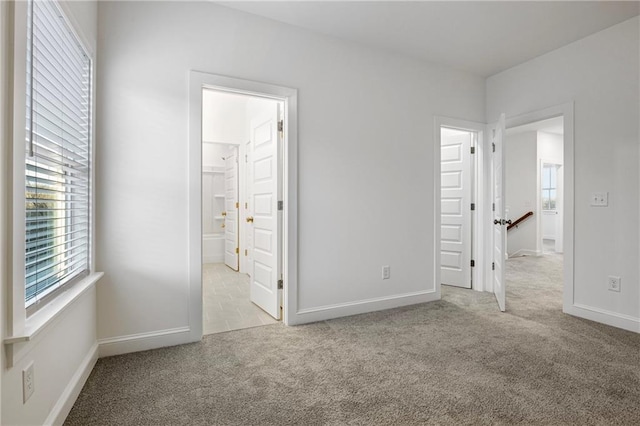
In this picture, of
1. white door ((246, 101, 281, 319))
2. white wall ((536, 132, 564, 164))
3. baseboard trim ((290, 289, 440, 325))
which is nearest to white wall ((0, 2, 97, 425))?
white door ((246, 101, 281, 319))

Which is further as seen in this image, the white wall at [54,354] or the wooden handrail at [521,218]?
the wooden handrail at [521,218]

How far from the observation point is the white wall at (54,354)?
1.16m

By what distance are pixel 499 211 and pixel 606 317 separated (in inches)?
50.9

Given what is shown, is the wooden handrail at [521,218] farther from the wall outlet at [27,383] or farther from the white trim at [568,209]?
the wall outlet at [27,383]

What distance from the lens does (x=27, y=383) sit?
4.28 ft

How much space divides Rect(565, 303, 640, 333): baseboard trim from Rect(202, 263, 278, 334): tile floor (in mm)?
2846

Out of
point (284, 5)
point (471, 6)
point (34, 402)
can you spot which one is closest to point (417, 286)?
point (471, 6)

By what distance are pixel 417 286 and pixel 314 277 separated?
126cm

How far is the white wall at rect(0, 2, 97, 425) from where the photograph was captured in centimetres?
116

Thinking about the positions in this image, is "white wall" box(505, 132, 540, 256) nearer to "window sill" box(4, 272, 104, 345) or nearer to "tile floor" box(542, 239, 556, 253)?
"tile floor" box(542, 239, 556, 253)

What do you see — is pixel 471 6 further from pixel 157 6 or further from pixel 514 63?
pixel 157 6

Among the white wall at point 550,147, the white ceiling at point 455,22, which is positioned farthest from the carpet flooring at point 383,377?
the white wall at point 550,147

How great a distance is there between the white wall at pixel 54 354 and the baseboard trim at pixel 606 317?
3.99 metres

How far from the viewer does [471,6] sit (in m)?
2.69
